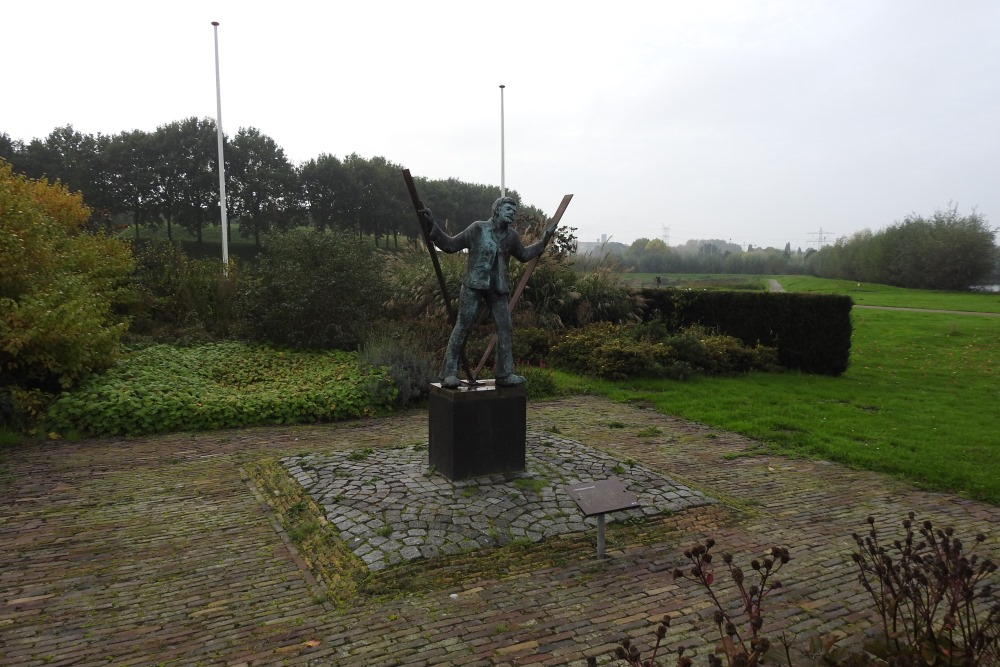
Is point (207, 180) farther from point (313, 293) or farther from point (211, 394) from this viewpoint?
point (211, 394)

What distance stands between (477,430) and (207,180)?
35.1m

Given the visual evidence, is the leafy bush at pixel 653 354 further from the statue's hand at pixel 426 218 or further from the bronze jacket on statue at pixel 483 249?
the statue's hand at pixel 426 218

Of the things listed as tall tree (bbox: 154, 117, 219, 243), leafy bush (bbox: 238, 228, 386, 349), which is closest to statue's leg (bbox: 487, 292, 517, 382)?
leafy bush (bbox: 238, 228, 386, 349)

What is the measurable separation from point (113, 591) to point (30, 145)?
40.0 m

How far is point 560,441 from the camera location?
7.55m

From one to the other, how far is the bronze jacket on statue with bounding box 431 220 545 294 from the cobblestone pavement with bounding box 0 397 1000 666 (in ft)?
9.02

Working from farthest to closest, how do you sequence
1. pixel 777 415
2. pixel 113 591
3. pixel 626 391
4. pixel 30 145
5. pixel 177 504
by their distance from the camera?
1. pixel 30 145
2. pixel 626 391
3. pixel 777 415
4. pixel 177 504
5. pixel 113 591

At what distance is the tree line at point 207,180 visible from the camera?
3447 centimetres

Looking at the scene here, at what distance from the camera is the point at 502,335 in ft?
21.2

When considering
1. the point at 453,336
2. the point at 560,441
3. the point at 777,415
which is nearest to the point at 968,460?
the point at 777,415

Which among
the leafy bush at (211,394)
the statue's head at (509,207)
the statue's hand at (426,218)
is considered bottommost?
the leafy bush at (211,394)

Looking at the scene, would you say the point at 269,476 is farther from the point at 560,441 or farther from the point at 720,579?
the point at 720,579

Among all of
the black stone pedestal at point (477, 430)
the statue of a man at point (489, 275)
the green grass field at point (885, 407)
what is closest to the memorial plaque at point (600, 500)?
the black stone pedestal at point (477, 430)

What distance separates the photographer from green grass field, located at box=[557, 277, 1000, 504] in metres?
7.33
